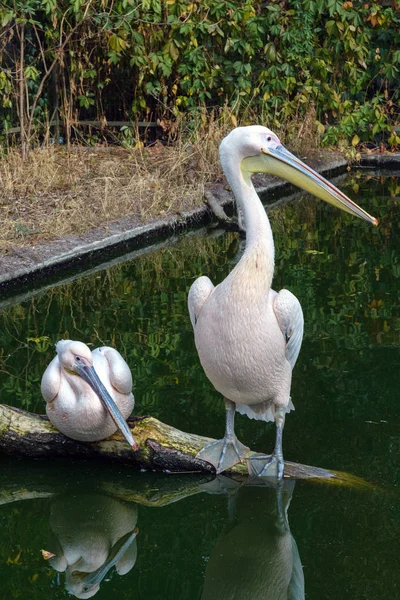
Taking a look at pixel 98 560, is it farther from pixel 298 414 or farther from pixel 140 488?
pixel 298 414

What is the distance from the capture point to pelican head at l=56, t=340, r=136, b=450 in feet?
12.1

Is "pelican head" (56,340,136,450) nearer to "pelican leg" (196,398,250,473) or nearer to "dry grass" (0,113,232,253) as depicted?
"pelican leg" (196,398,250,473)

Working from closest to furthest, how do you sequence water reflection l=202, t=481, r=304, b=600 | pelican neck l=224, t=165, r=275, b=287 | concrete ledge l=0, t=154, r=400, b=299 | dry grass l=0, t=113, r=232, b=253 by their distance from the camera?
water reflection l=202, t=481, r=304, b=600 → pelican neck l=224, t=165, r=275, b=287 → concrete ledge l=0, t=154, r=400, b=299 → dry grass l=0, t=113, r=232, b=253

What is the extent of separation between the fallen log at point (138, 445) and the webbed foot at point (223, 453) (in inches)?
1.2

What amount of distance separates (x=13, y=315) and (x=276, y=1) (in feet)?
20.1

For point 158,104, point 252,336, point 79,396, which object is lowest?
point 158,104

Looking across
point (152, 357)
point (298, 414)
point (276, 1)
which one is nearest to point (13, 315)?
point (152, 357)

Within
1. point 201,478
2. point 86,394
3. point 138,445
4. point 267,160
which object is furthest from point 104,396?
point 267,160

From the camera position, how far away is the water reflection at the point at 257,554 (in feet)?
10.6

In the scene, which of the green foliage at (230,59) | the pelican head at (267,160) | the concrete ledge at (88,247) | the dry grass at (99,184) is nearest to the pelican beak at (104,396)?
the pelican head at (267,160)

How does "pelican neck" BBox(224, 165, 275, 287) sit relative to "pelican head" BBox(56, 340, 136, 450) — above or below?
above

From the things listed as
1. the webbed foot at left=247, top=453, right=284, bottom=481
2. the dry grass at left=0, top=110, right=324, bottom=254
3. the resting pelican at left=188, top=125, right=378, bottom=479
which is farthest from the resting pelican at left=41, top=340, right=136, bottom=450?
the dry grass at left=0, top=110, right=324, bottom=254

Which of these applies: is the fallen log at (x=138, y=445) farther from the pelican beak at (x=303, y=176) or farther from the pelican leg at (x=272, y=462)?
the pelican beak at (x=303, y=176)

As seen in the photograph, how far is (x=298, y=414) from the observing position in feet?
14.4
